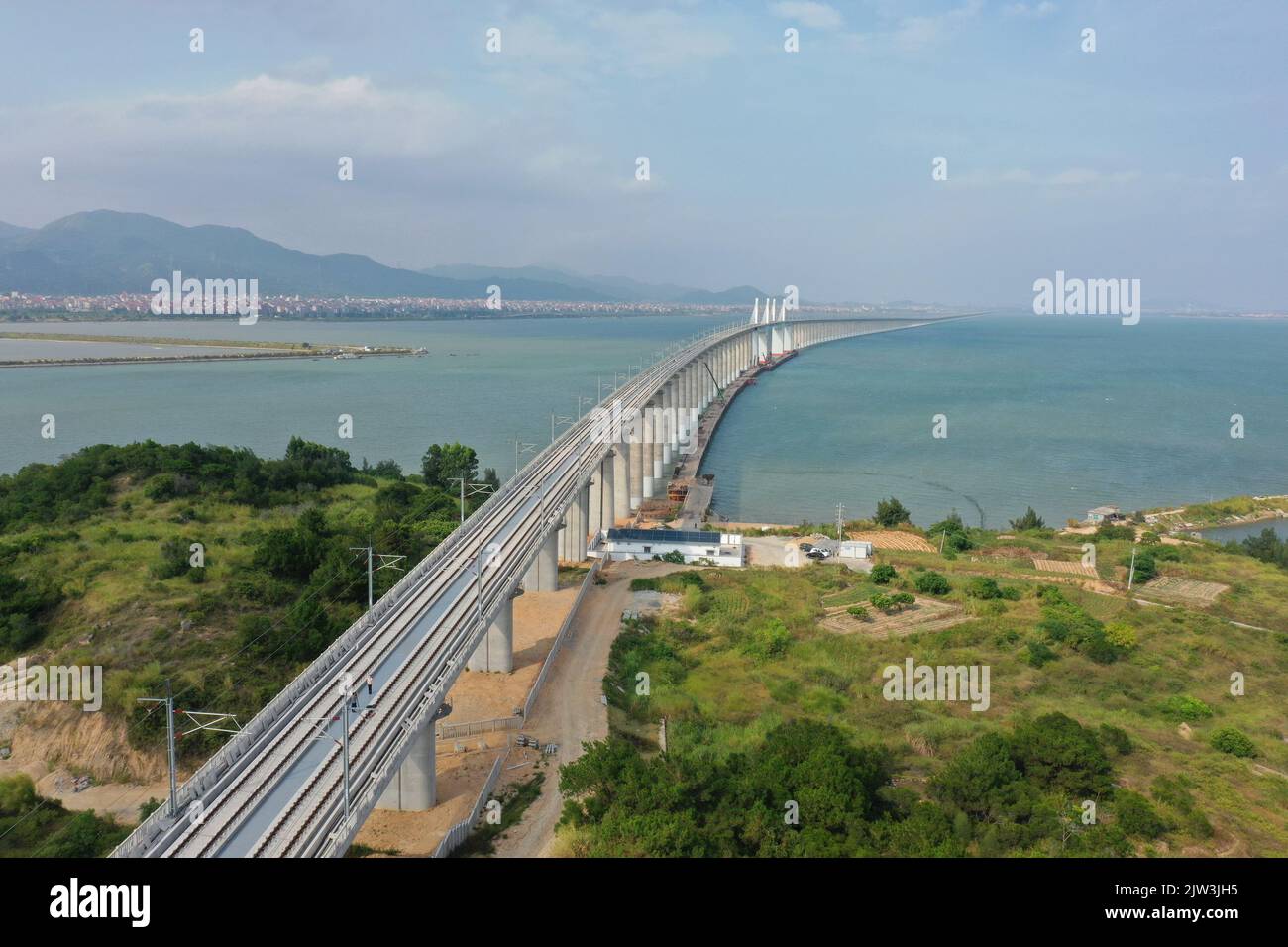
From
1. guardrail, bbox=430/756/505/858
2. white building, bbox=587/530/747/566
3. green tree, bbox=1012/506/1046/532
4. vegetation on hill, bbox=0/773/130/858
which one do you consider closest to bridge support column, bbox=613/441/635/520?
white building, bbox=587/530/747/566

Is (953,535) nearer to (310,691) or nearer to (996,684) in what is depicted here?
(996,684)

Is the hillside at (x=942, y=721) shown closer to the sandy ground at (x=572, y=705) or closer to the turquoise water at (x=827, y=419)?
the sandy ground at (x=572, y=705)

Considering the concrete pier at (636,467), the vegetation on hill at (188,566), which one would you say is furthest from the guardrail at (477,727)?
the concrete pier at (636,467)

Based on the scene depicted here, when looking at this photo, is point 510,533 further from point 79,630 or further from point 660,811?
point 660,811

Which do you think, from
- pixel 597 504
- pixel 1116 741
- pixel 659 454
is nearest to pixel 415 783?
pixel 1116 741

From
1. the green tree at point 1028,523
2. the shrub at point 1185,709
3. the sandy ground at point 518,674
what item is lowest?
the shrub at point 1185,709

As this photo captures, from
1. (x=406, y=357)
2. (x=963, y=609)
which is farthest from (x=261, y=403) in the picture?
(x=963, y=609)

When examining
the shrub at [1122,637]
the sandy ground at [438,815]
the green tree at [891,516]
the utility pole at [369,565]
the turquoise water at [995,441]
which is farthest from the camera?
the turquoise water at [995,441]

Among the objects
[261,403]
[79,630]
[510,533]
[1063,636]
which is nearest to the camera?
[79,630]
